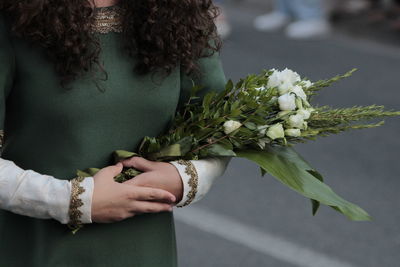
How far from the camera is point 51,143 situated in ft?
6.56

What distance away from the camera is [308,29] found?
961 cm

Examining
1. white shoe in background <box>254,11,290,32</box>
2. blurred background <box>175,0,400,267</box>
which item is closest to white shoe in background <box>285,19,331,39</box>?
blurred background <box>175,0,400,267</box>

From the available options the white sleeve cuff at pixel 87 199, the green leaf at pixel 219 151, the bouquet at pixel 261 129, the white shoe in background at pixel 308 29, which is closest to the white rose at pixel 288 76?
the bouquet at pixel 261 129

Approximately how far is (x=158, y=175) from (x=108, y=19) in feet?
1.17

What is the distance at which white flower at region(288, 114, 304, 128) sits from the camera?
6.97 feet

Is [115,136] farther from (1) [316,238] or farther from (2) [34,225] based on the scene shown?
(1) [316,238]

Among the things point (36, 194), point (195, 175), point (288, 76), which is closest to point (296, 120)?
point (288, 76)

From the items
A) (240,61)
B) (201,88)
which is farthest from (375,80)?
(201,88)

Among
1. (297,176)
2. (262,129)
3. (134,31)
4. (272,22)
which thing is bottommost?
(272,22)

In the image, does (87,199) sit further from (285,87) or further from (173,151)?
(285,87)

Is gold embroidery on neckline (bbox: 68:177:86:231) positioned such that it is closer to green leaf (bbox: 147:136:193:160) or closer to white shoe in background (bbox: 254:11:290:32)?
green leaf (bbox: 147:136:193:160)

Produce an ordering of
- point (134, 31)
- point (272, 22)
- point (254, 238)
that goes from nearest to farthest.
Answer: point (134, 31) → point (254, 238) → point (272, 22)

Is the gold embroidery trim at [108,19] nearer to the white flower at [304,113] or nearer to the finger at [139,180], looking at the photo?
the finger at [139,180]

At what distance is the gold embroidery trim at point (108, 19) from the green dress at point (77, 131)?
0.02 metres
